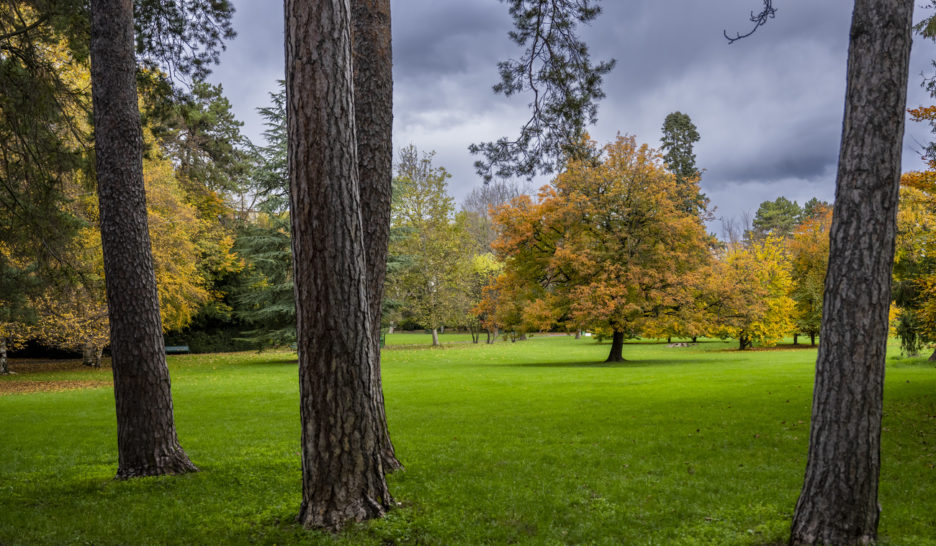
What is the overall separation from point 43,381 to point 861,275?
79.2ft

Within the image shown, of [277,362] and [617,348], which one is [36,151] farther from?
[617,348]

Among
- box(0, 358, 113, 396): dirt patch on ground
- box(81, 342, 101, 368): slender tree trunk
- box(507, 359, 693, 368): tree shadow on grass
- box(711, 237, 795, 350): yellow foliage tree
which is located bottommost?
box(507, 359, 693, 368): tree shadow on grass

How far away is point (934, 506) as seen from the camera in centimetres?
520

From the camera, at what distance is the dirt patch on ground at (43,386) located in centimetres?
1720

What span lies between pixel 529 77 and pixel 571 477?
A: 6.34m

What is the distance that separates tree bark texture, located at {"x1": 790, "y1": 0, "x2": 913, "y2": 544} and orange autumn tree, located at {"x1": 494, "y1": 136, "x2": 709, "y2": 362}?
17113 mm

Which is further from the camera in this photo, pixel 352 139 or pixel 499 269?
pixel 499 269

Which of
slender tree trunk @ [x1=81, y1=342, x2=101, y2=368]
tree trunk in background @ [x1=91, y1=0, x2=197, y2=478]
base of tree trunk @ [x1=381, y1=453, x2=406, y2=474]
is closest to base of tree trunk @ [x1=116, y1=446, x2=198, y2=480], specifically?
tree trunk in background @ [x1=91, y1=0, x2=197, y2=478]

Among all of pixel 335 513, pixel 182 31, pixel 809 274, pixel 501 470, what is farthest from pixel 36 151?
pixel 809 274

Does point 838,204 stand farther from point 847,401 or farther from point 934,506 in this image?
point 934,506

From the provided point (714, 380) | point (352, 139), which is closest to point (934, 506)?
point (352, 139)

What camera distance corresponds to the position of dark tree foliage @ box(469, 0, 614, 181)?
29.2 ft

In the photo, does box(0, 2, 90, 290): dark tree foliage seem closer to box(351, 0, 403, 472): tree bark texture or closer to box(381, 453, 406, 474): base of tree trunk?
box(351, 0, 403, 472): tree bark texture

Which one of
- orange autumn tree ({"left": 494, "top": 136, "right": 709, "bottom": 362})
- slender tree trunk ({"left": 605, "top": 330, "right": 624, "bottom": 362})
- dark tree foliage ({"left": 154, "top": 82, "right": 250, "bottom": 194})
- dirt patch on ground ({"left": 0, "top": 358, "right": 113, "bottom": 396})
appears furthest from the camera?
dark tree foliage ({"left": 154, "top": 82, "right": 250, "bottom": 194})
